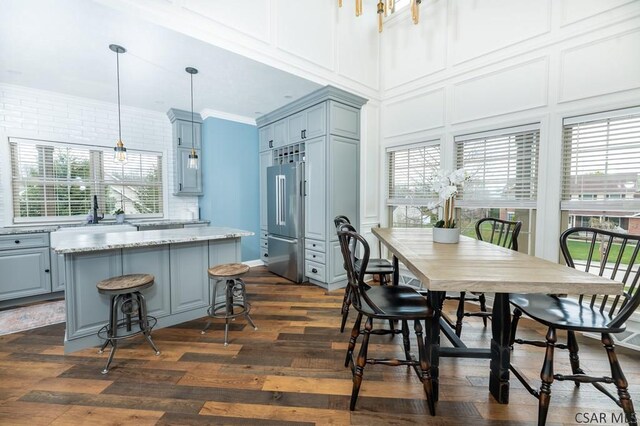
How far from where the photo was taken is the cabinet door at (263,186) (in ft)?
15.7

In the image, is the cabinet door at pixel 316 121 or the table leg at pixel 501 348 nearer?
the table leg at pixel 501 348

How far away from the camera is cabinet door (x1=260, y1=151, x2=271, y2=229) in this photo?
479 cm

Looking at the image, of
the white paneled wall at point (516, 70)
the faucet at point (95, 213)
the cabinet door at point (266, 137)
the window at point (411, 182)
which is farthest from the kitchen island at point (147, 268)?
the white paneled wall at point (516, 70)

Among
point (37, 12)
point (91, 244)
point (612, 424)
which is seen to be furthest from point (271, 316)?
point (37, 12)

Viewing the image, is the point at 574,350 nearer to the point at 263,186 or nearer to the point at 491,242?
the point at 491,242

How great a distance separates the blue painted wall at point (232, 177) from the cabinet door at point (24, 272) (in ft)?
6.92

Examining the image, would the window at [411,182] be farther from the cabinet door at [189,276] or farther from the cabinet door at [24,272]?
the cabinet door at [24,272]

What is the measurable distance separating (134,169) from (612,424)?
599 centimetres

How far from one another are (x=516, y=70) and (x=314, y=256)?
327 centimetres

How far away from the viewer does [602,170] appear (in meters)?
2.43

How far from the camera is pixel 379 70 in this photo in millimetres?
4074

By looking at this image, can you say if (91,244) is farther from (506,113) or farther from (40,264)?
(506,113)

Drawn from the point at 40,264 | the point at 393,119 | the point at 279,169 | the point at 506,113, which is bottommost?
the point at 40,264

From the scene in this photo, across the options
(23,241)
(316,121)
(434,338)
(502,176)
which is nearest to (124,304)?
(23,241)
